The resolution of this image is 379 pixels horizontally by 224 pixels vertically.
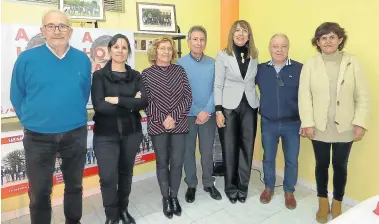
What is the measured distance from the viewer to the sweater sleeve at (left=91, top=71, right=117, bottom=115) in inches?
72.5

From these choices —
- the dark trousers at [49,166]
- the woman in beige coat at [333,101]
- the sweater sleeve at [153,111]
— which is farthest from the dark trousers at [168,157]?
the woman in beige coat at [333,101]

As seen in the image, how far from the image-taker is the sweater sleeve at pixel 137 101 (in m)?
1.86

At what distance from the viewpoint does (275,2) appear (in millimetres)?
3029

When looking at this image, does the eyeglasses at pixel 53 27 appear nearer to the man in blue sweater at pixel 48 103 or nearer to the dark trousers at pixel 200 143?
the man in blue sweater at pixel 48 103

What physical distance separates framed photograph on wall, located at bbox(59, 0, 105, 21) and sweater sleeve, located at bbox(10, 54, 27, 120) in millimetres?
908

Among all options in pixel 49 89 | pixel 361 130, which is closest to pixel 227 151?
pixel 361 130

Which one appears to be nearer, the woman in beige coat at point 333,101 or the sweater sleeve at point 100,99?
the sweater sleeve at point 100,99

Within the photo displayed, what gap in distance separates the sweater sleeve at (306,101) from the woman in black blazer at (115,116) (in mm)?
1231

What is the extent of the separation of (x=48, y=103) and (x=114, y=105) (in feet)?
1.31

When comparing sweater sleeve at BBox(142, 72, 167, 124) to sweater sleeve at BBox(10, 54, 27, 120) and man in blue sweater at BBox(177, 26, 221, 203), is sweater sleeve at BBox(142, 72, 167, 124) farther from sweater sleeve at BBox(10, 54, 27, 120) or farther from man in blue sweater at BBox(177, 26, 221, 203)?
sweater sleeve at BBox(10, 54, 27, 120)

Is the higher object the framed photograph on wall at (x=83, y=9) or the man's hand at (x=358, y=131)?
the framed photograph on wall at (x=83, y=9)

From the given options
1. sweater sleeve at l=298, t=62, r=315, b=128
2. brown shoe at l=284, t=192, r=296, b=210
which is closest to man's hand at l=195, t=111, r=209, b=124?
sweater sleeve at l=298, t=62, r=315, b=128

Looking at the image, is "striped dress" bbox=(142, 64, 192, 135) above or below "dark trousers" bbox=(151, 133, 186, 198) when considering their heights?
above

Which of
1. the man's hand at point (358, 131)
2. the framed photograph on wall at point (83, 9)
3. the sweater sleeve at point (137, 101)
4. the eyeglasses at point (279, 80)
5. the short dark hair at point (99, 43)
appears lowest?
the man's hand at point (358, 131)
